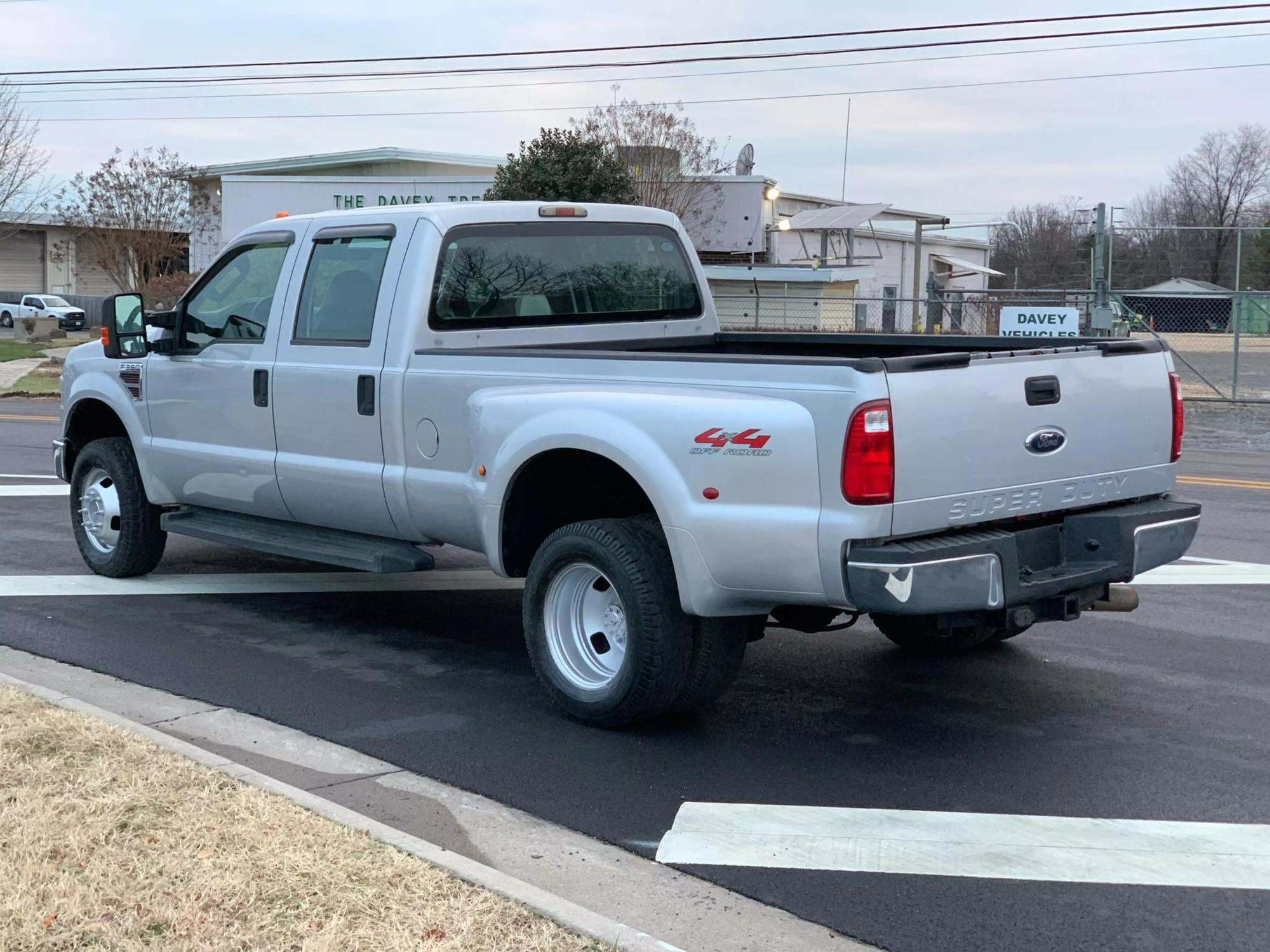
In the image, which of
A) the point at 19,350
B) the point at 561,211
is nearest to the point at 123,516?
the point at 561,211

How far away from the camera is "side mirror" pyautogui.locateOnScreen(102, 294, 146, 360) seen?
8023 millimetres

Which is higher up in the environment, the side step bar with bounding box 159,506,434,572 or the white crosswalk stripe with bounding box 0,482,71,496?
the side step bar with bounding box 159,506,434,572

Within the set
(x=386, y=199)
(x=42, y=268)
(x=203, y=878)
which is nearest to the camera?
(x=203, y=878)

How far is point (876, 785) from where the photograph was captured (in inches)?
203

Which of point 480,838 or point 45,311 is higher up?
point 45,311

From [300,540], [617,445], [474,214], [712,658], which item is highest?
[474,214]

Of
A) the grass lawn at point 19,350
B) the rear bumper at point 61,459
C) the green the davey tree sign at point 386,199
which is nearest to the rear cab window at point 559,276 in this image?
the rear bumper at point 61,459

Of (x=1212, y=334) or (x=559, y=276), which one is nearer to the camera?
(x=559, y=276)

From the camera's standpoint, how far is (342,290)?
23.0ft

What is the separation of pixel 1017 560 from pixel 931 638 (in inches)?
73.0

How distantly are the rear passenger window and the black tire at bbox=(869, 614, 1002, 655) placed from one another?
2848 millimetres

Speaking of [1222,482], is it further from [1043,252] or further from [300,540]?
[1043,252]

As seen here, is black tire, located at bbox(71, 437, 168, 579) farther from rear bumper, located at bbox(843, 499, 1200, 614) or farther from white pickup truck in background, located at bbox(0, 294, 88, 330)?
white pickup truck in background, located at bbox(0, 294, 88, 330)

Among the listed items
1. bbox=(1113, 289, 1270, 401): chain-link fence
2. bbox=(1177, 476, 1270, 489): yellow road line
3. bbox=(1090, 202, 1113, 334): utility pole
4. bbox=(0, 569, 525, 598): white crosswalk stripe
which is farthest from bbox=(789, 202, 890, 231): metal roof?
bbox=(0, 569, 525, 598): white crosswalk stripe
